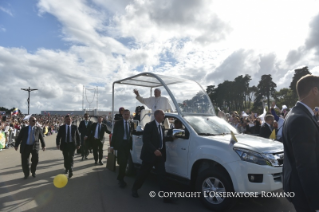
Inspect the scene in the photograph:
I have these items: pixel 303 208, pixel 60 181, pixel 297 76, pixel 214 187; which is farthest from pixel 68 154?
pixel 297 76

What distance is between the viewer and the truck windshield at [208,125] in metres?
4.92

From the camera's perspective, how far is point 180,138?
4.95 m

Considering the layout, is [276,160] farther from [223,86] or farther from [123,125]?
[223,86]

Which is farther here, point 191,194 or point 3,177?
point 3,177

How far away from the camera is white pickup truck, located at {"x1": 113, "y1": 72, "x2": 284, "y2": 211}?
3.72m

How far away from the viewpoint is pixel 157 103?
7.13 m

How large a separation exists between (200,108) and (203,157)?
6.50ft

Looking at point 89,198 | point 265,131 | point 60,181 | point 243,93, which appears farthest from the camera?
point 243,93

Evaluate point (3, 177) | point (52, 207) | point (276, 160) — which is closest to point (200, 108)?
point (276, 160)

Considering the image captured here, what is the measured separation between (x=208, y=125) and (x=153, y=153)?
4.78ft

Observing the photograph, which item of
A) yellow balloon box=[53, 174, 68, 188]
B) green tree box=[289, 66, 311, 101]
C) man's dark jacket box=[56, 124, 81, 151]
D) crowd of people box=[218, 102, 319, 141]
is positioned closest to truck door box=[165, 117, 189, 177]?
crowd of people box=[218, 102, 319, 141]

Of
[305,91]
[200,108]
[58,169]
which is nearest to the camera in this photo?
[305,91]

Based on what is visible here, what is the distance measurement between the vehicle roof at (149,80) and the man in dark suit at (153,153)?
1553 millimetres

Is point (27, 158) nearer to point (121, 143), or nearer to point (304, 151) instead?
point (121, 143)
